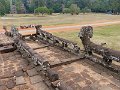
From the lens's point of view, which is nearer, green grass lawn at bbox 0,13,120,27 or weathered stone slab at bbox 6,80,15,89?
weathered stone slab at bbox 6,80,15,89

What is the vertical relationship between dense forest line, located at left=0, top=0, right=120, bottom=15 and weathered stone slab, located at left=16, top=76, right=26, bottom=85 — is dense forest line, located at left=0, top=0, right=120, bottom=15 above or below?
above

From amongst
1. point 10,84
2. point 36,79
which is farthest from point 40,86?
point 10,84

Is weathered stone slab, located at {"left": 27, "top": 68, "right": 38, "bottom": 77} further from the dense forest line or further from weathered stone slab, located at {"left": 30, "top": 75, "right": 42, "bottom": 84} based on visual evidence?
the dense forest line

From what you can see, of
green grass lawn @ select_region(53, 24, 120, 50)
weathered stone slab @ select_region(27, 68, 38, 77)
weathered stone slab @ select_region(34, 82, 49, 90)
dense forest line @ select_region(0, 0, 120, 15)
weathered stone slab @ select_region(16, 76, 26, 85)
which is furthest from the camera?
dense forest line @ select_region(0, 0, 120, 15)

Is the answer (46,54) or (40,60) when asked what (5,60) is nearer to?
(46,54)

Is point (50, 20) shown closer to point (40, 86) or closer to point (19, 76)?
point (19, 76)

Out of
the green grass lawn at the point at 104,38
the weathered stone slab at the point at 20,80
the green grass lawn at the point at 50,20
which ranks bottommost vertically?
the green grass lawn at the point at 50,20

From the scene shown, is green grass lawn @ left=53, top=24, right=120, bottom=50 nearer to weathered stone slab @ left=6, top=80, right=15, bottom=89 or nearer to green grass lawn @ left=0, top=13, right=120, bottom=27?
weathered stone slab @ left=6, top=80, right=15, bottom=89

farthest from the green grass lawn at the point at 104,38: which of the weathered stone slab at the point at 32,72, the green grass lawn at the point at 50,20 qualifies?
the green grass lawn at the point at 50,20

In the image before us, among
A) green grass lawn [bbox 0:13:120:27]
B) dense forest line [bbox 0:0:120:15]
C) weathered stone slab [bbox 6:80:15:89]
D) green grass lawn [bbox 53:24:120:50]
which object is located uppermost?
dense forest line [bbox 0:0:120:15]

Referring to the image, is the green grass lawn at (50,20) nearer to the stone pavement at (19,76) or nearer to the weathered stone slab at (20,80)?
the stone pavement at (19,76)

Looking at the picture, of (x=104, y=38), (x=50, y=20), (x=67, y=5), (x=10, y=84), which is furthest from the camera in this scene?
(x=67, y=5)

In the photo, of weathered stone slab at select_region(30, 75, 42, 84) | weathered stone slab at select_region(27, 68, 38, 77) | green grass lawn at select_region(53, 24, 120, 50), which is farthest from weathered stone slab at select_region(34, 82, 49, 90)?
green grass lawn at select_region(53, 24, 120, 50)

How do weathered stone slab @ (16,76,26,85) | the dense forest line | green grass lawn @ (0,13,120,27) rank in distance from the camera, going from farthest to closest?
the dense forest line
green grass lawn @ (0,13,120,27)
weathered stone slab @ (16,76,26,85)
